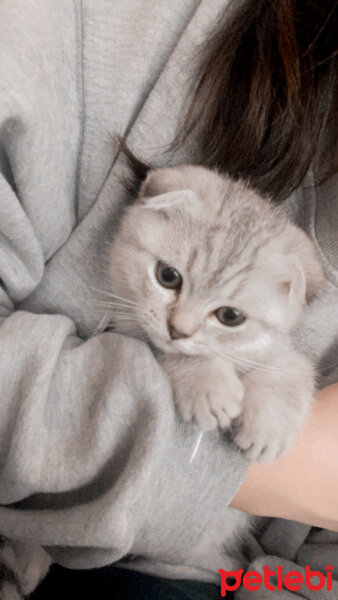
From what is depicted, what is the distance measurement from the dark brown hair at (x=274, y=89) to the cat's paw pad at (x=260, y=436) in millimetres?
366

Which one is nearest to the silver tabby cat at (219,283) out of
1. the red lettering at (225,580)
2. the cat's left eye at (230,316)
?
the cat's left eye at (230,316)

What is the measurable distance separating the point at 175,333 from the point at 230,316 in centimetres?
9

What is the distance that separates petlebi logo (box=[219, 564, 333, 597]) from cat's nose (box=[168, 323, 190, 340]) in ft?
1.48

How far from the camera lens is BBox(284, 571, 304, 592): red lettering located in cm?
85

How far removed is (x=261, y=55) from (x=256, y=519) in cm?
85

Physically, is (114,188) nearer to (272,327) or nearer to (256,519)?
(272,327)

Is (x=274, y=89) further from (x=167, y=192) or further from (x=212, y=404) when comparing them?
(x=212, y=404)

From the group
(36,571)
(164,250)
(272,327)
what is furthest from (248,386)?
(36,571)

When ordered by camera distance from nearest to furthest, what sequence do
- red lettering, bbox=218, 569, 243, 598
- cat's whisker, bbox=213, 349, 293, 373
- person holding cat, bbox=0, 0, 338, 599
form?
person holding cat, bbox=0, 0, 338, 599, cat's whisker, bbox=213, 349, 293, 373, red lettering, bbox=218, 569, 243, 598

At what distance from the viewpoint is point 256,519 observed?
1.01 m

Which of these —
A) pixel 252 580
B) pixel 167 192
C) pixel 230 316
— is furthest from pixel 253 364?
pixel 252 580

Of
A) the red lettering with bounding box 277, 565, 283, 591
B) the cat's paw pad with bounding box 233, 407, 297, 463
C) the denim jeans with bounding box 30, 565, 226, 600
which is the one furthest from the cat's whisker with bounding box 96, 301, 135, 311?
the red lettering with bounding box 277, 565, 283, 591

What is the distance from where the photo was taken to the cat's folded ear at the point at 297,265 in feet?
2.44

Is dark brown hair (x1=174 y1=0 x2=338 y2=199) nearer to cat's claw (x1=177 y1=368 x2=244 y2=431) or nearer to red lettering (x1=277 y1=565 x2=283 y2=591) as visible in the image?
cat's claw (x1=177 y1=368 x2=244 y2=431)
